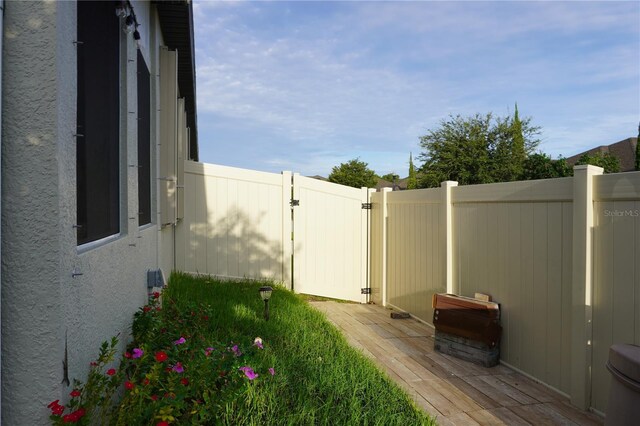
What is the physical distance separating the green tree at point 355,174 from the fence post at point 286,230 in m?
29.9

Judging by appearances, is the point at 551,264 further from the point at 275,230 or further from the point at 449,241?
the point at 275,230

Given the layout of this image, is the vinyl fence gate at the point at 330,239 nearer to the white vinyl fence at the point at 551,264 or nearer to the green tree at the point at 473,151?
the white vinyl fence at the point at 551,264

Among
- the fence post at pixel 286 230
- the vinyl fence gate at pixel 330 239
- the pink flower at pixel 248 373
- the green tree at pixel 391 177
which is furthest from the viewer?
the green tree at pixel 391 177

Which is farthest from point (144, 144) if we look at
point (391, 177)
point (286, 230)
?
point (391, 177)

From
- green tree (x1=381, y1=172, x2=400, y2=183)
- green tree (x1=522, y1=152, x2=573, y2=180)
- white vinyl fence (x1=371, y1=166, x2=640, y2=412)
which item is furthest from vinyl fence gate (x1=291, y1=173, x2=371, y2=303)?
green tree (x1=381, y1=172, x2=400, y2=183)

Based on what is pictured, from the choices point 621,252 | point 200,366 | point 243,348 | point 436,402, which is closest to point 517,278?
point 621,252

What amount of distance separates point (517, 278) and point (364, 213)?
3752 millimetres

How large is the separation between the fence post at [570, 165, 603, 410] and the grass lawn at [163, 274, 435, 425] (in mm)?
1673

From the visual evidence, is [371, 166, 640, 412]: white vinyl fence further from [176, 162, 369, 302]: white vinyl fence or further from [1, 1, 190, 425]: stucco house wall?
[1, 1, 190, 425]: stucco house wall

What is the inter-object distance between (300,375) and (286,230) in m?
4.36

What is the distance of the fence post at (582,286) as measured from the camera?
12.1 ft

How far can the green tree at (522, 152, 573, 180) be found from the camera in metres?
16.1

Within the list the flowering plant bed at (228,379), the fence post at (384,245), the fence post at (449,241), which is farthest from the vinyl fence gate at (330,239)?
the flowering plant bed at (228,379)

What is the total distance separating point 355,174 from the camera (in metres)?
38.1
